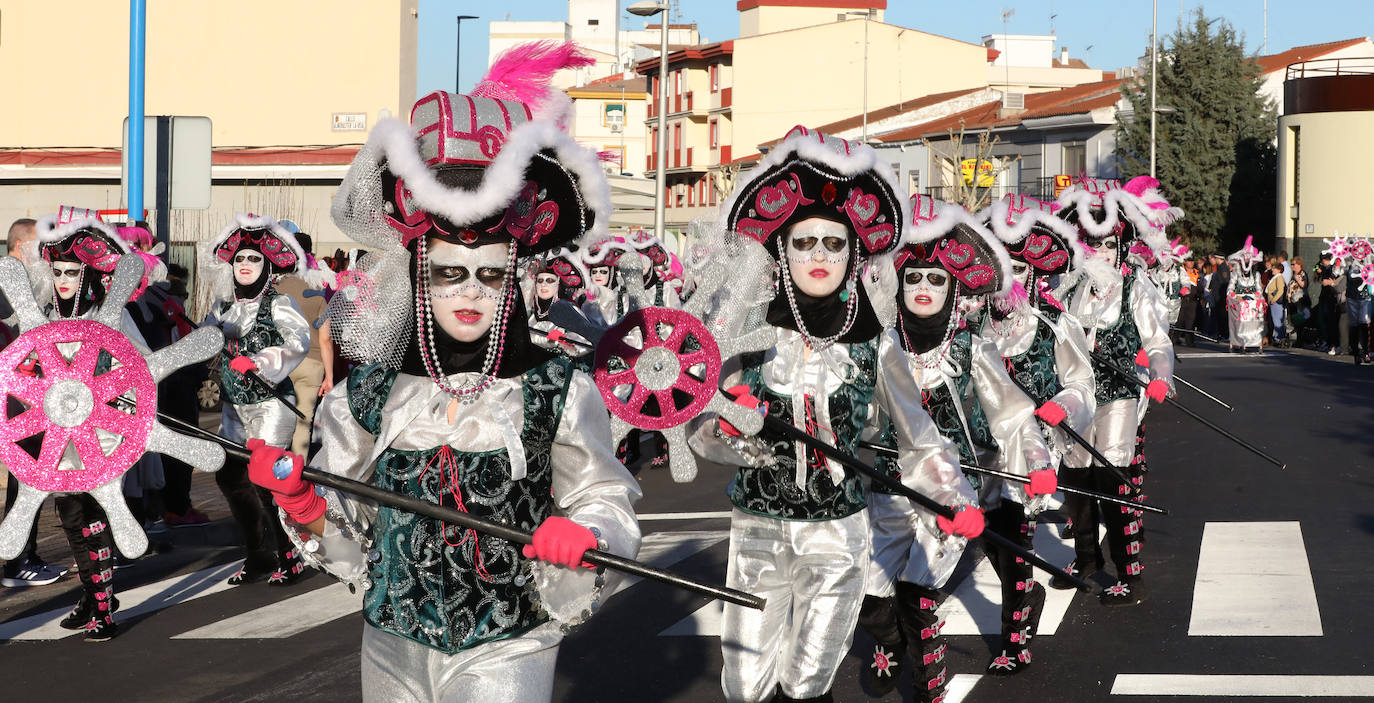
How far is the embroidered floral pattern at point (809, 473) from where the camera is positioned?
5.34 m

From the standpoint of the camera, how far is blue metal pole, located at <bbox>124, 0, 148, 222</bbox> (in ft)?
39.1

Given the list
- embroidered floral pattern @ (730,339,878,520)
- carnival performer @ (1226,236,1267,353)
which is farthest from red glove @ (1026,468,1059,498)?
carnival performer @ (1226,236,1267,353)

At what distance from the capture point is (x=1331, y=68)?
43.1 m

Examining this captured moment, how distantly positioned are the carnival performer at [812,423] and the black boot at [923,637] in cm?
74

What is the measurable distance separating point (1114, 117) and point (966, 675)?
161 ft

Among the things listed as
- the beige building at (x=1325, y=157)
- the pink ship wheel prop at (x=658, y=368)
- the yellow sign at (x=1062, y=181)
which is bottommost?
the pink ship wheel prop at (x=658, y=368)

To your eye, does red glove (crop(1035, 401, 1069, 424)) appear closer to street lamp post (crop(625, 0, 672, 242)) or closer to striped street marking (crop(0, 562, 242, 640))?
striped street marking (crop(0, 562, 242, 640))

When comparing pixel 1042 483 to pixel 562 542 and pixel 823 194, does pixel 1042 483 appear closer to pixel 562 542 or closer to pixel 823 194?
pixel 823 194

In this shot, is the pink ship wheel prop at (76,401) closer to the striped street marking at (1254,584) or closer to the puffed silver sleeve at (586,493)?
the puffed silver sleeve at (586,493)

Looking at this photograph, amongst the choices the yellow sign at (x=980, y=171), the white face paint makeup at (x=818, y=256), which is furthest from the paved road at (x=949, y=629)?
the yellow sign at (x=980, y=171)

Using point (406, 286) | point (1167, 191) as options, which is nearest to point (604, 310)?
point (406, 286)

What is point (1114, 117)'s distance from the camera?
53219 millimetres

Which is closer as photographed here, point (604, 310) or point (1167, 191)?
point (604, 310)

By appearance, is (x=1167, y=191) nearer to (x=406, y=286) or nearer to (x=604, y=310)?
(x=604, y=310)
